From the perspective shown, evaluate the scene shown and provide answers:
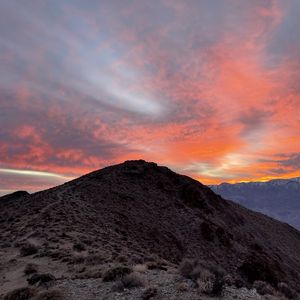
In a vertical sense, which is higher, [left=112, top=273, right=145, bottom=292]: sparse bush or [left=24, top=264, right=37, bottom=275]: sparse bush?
[left=24, top=264, right=37, bottom=275]: sparse bush

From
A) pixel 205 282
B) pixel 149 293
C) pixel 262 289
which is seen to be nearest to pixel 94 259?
pixel 149 293

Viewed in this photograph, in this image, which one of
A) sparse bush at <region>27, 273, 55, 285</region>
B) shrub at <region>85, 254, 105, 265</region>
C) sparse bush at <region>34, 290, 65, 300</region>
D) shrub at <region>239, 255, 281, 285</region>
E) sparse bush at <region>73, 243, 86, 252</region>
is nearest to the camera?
sparse bush at <region>34, 290, 65, 300</region>

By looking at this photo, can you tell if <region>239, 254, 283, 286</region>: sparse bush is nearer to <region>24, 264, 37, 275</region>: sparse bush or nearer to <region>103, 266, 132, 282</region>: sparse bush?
<region>24, 264, 37, 275</region>: sparse bush

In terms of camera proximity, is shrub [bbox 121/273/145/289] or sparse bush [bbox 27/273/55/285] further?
sparse bush [bbox 27/273/55/285]

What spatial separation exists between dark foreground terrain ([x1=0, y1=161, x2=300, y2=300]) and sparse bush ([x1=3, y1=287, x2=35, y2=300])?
0.05 m

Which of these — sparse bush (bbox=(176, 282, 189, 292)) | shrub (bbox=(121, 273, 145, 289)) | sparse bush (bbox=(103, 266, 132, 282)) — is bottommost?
sparse bush (bbox=(176, 282, 189, 292))

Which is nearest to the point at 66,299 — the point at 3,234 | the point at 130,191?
the point at 3,234

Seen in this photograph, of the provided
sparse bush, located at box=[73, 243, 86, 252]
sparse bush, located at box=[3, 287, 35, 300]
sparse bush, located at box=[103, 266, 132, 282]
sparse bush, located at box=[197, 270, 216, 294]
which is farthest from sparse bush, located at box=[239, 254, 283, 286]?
sparse bush, located at box=[3, 287, 35, 300]

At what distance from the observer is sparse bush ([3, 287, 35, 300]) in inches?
744

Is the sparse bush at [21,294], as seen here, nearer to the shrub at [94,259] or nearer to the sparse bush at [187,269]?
the shrub at [94,259]

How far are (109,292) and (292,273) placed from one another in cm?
5913

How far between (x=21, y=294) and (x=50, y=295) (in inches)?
85.0

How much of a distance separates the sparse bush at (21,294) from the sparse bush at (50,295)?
93 centimetres

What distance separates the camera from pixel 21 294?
1906cm
